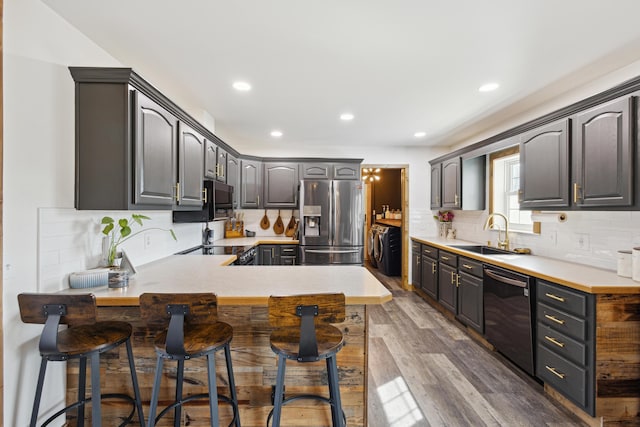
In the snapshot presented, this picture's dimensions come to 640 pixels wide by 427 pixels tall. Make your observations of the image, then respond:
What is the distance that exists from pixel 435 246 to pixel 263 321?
297 centimetres

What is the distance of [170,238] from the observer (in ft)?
9.52

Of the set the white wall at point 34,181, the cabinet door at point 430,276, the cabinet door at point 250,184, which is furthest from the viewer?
the cabinet door at point 250,184

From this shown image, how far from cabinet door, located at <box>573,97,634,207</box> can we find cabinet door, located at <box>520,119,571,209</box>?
93mm

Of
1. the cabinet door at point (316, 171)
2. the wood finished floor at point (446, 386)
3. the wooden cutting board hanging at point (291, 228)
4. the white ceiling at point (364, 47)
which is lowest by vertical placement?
the wood finished floor at point (446, 386)

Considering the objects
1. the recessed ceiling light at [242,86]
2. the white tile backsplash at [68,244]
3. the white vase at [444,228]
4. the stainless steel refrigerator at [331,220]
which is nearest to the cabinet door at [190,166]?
the white tile backsplash at [68,244]

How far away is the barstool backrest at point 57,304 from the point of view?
4.28 feet

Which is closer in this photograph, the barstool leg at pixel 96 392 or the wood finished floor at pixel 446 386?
the barstool leg at pixel 96 392

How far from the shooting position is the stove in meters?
3.17

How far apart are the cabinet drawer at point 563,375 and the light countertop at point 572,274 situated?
1.71 ft

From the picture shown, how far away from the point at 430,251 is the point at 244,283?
10.2 ft

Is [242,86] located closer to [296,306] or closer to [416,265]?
[296,306]

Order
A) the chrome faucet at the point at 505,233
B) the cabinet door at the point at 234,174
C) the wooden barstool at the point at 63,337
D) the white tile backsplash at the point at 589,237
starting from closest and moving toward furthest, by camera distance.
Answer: the wooden barstool at the point at 63,337, the white tile backsplash at the point at 589,237, the chrome faucet at the point at 505,233, the cabinet door at the point at 234,174

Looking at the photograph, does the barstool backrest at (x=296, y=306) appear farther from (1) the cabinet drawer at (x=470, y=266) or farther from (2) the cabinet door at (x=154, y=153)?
(1) the cabinet drawer at (x=470, y=266)

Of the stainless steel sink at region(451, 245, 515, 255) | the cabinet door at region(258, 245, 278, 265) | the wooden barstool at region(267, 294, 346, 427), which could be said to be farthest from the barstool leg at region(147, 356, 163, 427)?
the stainless steel sink at region(451, 245, 515, 255)
